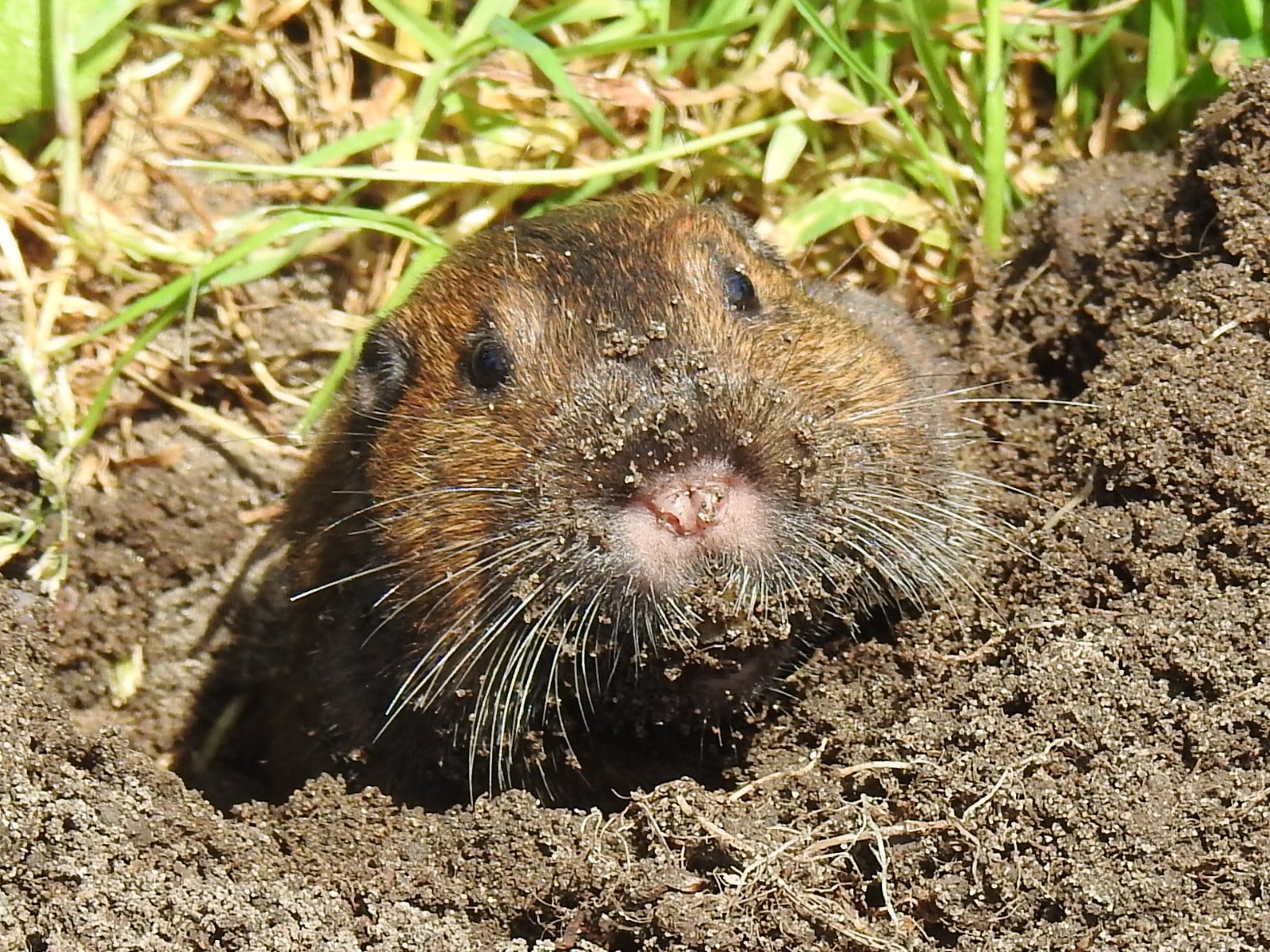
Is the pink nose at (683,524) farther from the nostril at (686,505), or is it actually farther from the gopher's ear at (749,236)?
the gopher's ear at (749,236)

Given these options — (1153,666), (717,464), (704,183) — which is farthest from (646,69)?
(1153,666)

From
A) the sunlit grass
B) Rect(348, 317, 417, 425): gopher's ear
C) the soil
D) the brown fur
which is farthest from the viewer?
the sunlit grass

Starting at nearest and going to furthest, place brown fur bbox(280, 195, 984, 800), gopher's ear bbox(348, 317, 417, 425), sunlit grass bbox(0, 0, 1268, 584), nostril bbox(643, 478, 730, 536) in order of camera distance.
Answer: nostril bbox(643, 478, 730, 536) < brown fur bbox(280, 195, 984, 800) < gopher's ear bbox(348, 317, 417, 425) < sunlit grass bbox(0, 0, 1268, 584)

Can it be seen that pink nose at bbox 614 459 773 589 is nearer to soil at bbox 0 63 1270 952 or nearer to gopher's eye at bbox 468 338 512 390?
soil at bbox 0 63 1270 952

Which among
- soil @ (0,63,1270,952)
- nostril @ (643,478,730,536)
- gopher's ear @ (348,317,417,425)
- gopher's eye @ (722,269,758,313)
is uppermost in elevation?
gopher's eye @ (722,269,758,313)

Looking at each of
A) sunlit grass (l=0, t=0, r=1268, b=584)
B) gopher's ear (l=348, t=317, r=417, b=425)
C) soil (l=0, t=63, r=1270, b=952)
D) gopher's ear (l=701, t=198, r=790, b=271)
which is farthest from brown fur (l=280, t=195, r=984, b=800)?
sunlit grass (l=0, t=0, r=1268, b=584)

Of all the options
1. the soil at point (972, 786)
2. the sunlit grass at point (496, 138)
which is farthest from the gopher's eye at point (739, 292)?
the sunlit grass at point (496, 138)
